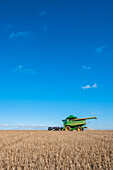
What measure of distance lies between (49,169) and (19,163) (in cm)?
127

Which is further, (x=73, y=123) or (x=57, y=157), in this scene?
(x=73, y=123)

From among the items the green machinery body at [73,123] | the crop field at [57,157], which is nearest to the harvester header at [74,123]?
the green machinery body at [73,123]

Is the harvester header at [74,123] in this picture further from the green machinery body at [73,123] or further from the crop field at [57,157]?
the crop field at [57,157]

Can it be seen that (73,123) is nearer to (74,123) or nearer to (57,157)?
(74,123)

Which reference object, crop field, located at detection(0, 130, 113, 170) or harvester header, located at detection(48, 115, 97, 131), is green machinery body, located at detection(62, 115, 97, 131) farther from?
crop field, located at detection(0, 130, 113, 170)

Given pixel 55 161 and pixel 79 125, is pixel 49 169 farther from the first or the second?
pixel 79 125

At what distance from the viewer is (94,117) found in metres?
31.1

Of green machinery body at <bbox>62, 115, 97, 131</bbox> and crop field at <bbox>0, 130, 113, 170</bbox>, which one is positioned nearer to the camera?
crop field at <bbox>0, 130, 113, 170</bbox>

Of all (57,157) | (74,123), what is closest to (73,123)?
(74,123)

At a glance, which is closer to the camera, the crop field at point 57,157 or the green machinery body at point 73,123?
the crop field at point 57,157

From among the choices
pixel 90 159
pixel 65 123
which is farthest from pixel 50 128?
pixel 90 159

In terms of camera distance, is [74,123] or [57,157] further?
[74,123]

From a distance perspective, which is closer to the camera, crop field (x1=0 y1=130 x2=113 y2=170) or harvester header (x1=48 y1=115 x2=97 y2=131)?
crop field (x1=0 y1=130 x2=113 y2=170)

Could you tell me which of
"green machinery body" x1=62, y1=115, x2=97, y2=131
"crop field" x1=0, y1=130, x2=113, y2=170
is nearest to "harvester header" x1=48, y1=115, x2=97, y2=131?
A: "green machinery body" x1=62, y1=115, x2=97, y2=131
